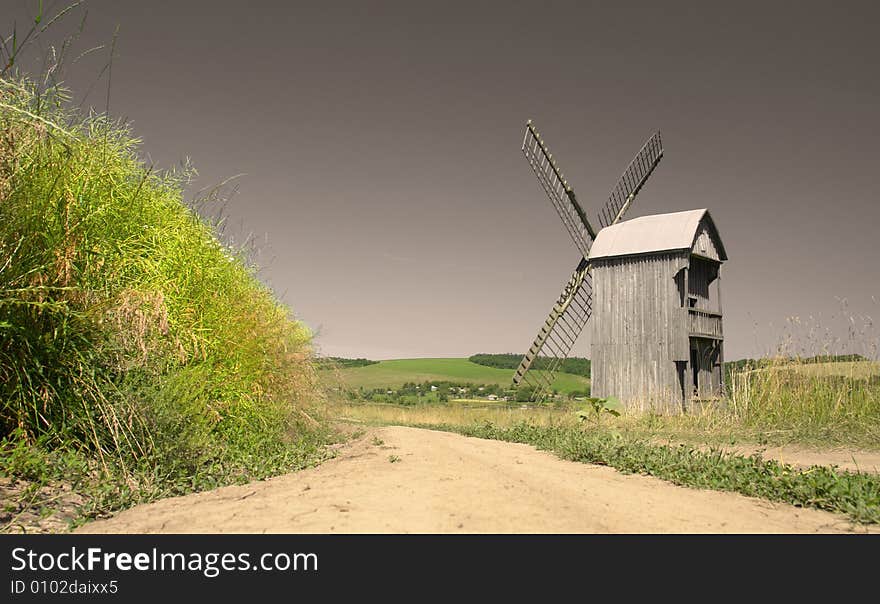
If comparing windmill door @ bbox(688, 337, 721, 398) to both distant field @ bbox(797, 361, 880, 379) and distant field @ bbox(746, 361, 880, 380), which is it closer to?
distant field @ bbox(746, 361, 880, 380)

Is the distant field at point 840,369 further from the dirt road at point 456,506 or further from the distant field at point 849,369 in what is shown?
the dirt road at point 456,506

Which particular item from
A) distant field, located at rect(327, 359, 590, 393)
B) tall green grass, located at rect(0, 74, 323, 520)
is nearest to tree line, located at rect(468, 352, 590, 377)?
distant field, located at rect(327, 359, 590, 393)

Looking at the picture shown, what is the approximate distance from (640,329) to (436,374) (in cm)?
3044

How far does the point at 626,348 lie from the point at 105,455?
16.4m

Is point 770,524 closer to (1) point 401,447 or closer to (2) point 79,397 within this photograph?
(1) point 401,447

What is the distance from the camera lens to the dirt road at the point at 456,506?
3.47 metres

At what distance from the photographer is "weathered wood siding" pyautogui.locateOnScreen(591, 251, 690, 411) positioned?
57.8 ft

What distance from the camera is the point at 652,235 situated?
1886cm

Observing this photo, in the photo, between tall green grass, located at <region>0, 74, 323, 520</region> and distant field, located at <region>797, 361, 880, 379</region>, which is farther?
distant field, located at <region>797, 361, 880, 379</region>

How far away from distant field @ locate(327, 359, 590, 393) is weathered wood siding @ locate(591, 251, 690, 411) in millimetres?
18442

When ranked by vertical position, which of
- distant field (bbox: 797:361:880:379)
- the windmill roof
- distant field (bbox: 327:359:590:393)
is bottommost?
distant field (bbox: 327:359:590:393)

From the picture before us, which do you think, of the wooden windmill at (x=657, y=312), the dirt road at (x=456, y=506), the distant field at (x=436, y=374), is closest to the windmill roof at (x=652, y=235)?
the wooden windmill at (x=657, y=312)

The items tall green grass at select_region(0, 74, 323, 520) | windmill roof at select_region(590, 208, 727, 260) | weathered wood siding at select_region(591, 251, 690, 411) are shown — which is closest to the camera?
tall green grass at select_region(0, 74, 323, 520)
